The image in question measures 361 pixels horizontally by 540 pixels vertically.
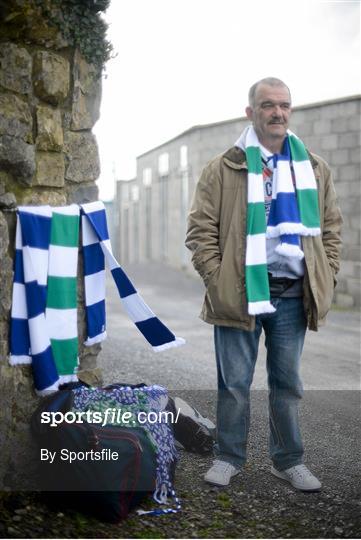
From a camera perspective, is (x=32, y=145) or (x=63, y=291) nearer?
(x=32, y=145)

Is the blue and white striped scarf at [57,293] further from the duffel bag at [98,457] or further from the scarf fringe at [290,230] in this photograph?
the scarf fringe at [290,230]

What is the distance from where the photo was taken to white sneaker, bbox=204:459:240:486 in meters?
3.50

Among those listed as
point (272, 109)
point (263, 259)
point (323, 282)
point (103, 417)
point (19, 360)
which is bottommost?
point (103, 417)

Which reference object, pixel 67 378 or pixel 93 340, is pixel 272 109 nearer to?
pixel 93 340

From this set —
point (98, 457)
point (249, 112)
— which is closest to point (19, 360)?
point (98, 457)

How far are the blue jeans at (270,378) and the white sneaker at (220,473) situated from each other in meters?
0.03

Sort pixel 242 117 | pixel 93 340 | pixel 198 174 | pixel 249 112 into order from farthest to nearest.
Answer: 1. pixel 198 174
2. pixel 242 117
3. pixel 93 340
4. pixel 249 112

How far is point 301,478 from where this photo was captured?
355 cm

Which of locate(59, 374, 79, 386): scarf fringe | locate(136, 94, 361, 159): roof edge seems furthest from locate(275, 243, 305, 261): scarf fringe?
locate(136, 94, 361, 159): roof edge

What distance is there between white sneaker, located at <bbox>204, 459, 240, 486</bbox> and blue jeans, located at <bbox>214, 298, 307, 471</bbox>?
30mm

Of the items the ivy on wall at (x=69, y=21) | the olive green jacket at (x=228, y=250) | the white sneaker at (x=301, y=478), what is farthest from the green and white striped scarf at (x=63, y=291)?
the white sneaker at (x=301, y=478)

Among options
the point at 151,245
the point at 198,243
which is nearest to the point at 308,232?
the point at 198,243

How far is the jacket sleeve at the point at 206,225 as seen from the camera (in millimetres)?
3410

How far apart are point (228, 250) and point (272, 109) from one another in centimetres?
71
